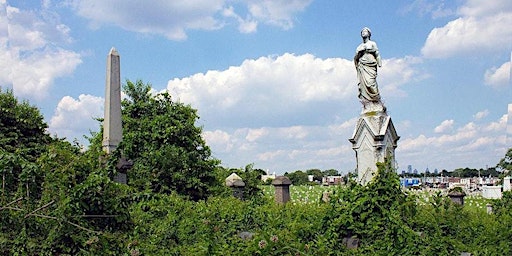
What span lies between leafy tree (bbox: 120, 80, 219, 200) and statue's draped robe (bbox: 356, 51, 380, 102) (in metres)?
5.13

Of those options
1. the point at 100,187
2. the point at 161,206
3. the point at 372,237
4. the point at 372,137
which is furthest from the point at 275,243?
the point at 372,137

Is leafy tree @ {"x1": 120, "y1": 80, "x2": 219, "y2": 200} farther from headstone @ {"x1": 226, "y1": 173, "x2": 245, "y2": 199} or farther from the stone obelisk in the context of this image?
the stone obelisk

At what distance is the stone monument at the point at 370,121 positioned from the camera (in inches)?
456

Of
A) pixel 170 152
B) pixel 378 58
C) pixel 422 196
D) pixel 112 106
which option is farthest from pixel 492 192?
pixel 112 106

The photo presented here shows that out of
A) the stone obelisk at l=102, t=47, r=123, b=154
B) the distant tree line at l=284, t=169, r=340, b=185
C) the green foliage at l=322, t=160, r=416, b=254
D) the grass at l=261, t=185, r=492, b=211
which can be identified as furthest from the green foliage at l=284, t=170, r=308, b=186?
the green foliage at l=322, t=160, r=416, b=254

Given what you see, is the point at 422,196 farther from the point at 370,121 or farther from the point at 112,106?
the point at 112,106

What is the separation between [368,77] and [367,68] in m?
0.22

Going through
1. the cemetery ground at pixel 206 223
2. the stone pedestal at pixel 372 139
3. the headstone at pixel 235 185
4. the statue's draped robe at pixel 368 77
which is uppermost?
the statue's draped robe at pixel 368 77

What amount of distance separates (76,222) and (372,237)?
291 cm

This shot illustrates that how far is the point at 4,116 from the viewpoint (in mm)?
16312

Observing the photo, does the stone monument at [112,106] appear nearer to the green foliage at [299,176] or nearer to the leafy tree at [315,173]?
the green foliage at [299,176]

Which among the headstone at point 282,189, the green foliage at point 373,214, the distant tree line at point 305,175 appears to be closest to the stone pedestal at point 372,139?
the headstone at point 282,189

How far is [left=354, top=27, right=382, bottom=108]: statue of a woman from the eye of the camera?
1202 centimetres

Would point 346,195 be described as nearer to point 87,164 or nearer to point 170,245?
point 170,245
